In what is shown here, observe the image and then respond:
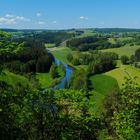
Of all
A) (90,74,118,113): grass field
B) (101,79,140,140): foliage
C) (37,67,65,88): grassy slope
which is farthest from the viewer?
(37,67,65,88): grassy slope

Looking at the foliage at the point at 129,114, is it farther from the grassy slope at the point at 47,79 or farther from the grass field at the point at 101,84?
the grassy slope at the point at 47,79

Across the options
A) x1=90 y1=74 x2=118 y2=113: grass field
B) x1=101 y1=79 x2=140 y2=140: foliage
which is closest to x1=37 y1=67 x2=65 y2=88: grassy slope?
x1=90 y1=74 x2=118 y2=113: grass field

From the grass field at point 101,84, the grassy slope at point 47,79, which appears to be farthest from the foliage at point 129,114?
the grassy slope at point 47,79

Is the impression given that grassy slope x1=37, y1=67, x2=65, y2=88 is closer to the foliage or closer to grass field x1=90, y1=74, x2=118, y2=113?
grass field x1=90, y1=74, x2=118, y2=113

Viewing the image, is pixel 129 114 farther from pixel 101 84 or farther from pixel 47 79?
pixel 47 79

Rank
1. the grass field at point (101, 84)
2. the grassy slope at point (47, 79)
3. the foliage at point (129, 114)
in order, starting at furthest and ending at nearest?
the grassy slope at point (47, 79), the grass field at point (101, 84), the foliage at point (129, 114)

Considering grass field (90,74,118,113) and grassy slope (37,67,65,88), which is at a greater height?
grass field (90,74,118,113)

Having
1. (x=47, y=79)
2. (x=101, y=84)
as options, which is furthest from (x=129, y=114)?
(x=47, y=79)

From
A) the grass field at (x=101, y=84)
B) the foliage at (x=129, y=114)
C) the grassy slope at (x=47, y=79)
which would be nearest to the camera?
the foliage at (x=129, y=114)

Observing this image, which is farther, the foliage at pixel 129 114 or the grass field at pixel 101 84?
the grass field at pixel 101 84

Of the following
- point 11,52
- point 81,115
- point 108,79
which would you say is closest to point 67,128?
point 81,115

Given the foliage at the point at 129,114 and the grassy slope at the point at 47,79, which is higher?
the foliage at the point at 129,114

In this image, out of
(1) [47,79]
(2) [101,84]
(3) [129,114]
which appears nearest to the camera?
(3) [129,114]

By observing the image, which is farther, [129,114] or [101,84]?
[101,84]
